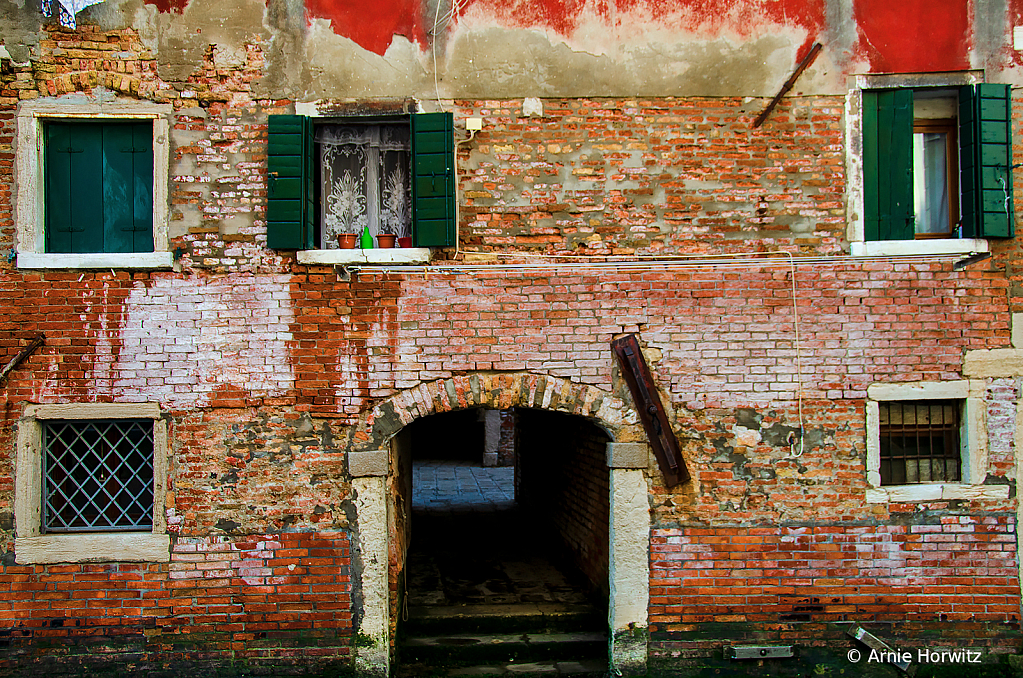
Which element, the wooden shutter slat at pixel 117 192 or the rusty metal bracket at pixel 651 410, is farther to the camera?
the wooden shutter slat at pixel 117 192

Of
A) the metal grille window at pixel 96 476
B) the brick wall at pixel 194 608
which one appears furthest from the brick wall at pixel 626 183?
the metal grille window at pixel 96 476

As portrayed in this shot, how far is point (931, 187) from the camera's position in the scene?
18.6 ft

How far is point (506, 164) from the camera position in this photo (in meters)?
5.44

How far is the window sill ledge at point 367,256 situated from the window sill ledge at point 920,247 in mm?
3531

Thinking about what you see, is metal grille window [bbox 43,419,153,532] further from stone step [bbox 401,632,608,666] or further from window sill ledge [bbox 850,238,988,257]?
window sill ledge [bbox 850,238,988,257]

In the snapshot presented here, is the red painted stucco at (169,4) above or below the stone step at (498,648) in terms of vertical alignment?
above

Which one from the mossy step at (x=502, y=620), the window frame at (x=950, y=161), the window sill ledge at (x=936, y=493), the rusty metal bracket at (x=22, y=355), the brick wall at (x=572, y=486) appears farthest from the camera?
the brick wall at (x=572, y=486)

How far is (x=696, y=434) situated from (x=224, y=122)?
4578 millimetres

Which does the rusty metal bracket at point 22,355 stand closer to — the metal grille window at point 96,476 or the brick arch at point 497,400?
the metal grille window at point 96,476

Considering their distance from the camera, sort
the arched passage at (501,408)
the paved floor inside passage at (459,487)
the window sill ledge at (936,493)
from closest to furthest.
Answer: the arched passage at (501,408), the window sill ledge at (936,493), the paved floor inside passage at (459,487)

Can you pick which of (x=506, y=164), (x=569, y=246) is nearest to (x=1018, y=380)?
(x=569, y=246)

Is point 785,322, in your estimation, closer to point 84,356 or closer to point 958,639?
point 958,639

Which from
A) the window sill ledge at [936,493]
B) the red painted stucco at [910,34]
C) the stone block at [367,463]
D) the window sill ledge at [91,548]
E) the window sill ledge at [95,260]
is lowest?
the window sill ledge at [91,548]

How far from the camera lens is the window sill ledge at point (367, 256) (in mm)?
5309
